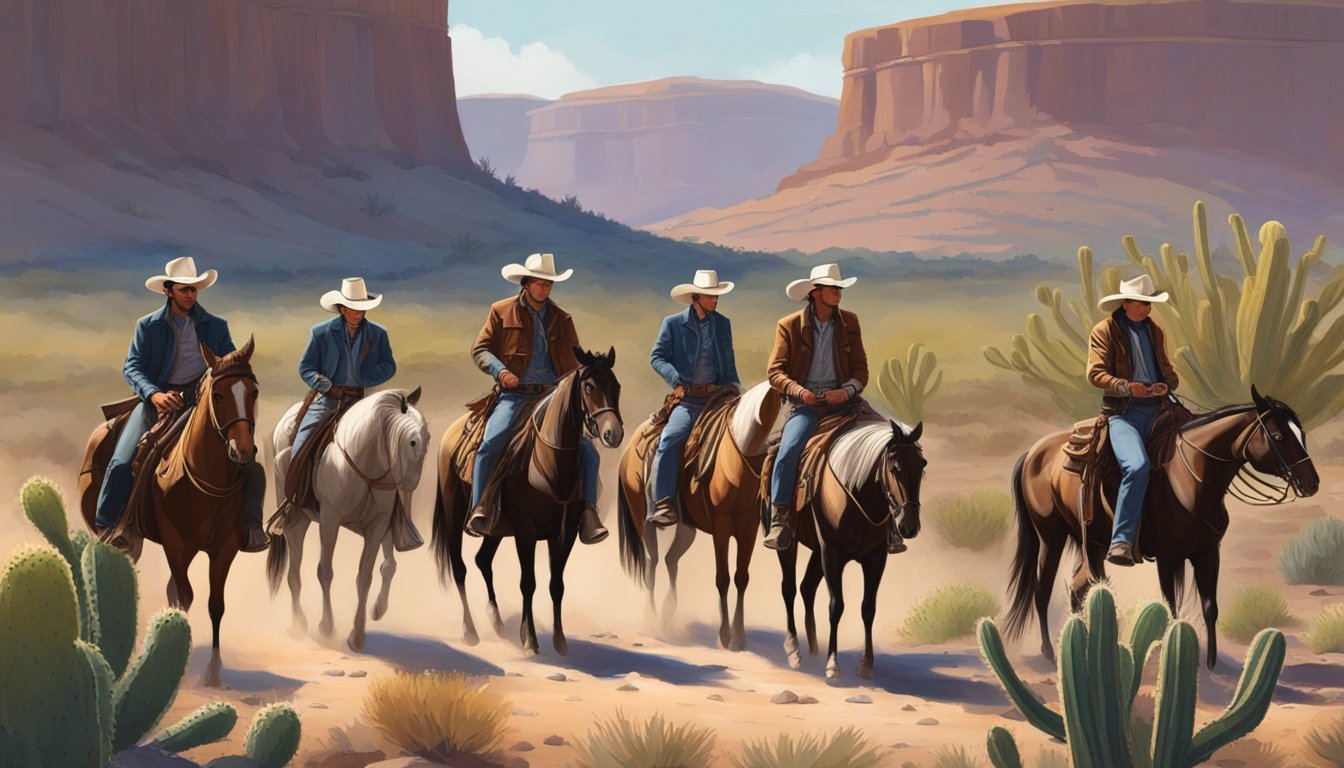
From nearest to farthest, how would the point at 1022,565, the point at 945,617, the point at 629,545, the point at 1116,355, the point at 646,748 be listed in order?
the point at 646,748
the point at 1116,355
the point at 1022,565
the point at 945,617
the point at 629,545

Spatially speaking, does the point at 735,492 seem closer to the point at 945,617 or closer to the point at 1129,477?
the point at 945,617

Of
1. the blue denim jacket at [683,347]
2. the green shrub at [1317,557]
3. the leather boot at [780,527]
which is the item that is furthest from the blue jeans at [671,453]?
the green shrub at [1317,557]

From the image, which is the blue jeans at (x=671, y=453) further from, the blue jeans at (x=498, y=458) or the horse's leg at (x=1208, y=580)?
the horse's leg at (x=1208, y=580)

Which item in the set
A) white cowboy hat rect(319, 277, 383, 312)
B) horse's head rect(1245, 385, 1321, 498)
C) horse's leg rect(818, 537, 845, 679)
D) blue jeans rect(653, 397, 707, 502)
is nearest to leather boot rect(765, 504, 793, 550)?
horse's leg rect(818, 537, 845, 679)

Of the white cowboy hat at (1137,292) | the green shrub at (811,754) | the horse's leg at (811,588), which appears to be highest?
the white cowboy hat at (1137,292)

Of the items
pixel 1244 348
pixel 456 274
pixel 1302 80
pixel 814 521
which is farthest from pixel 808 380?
pixel 1302 80

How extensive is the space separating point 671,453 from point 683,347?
79cm

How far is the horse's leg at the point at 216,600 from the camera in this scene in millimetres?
10484

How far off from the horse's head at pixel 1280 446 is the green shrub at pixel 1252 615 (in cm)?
289

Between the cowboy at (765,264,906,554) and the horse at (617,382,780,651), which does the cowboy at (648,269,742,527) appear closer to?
the horse at (617,382,780,651)

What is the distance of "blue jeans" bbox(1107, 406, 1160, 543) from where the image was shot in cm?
1054

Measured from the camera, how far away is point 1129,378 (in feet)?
35.7

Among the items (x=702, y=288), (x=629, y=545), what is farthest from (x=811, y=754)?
(x=629, y=545)

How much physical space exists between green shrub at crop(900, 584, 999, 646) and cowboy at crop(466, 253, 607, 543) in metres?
2.69
